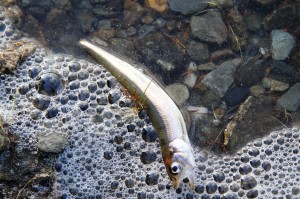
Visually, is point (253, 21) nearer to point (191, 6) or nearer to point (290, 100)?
point (191, 6)

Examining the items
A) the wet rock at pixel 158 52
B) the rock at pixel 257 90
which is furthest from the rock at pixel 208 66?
the rock at pixel 257 90

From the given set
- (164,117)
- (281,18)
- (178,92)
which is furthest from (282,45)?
(164,117)

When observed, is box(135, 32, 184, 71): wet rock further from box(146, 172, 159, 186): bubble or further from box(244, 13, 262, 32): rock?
box(146, 172, 159, 186): bubble

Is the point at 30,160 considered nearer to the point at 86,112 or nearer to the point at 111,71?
the point at 86,112

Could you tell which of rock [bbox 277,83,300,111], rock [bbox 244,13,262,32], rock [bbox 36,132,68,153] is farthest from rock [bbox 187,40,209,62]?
rock [bbox 36,132,68,153]

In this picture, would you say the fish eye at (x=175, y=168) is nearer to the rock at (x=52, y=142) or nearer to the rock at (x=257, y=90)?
the rock at (x=52, y=142)

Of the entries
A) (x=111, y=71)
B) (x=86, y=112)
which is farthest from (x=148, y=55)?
(x=86, y=112)
